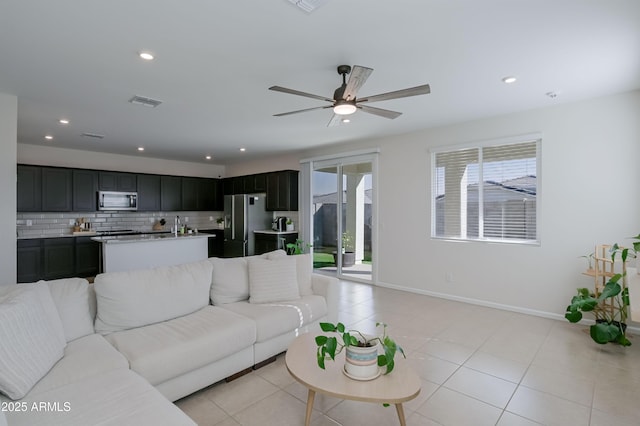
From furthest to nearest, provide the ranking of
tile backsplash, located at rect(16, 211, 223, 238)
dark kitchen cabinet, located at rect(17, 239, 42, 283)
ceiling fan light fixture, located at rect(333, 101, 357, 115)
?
tile backsplash, located at rect(16, 211, 223, 238) → dark kitchen cabinet, located at rect(17, 239, 42, 283) → ceiling fan light fixture, located at rect(333, 101, 357, 115)

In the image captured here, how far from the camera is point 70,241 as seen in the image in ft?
19.6

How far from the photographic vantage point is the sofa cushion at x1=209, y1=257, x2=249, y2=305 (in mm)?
2961

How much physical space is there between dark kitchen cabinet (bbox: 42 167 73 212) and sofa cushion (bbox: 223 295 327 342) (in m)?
5.28

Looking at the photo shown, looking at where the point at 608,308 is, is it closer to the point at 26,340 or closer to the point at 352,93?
the point at 352,93

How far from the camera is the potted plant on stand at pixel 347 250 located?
244 inches

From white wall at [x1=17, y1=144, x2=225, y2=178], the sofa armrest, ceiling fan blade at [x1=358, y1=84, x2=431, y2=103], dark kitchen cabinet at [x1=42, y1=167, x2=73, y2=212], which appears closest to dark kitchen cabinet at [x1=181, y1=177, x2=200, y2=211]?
white wall at [x1=17, y1=144, x2=225, y2=178]

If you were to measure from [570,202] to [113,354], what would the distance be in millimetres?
4753

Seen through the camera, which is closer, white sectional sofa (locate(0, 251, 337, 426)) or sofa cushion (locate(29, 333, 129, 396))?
white sectional sofa (locate(0, 251, 337, 426))

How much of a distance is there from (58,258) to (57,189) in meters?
1.31

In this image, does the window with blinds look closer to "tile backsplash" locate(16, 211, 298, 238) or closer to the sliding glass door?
the sliding glass door

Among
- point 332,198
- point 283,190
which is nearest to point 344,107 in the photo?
point 332,198

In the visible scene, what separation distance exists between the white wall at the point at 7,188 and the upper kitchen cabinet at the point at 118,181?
340 centimetres

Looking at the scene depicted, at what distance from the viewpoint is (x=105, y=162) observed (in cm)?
695

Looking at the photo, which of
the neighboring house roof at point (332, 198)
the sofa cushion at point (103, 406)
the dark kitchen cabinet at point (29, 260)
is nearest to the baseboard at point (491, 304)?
the neighboring house roof at point (332, 198)
